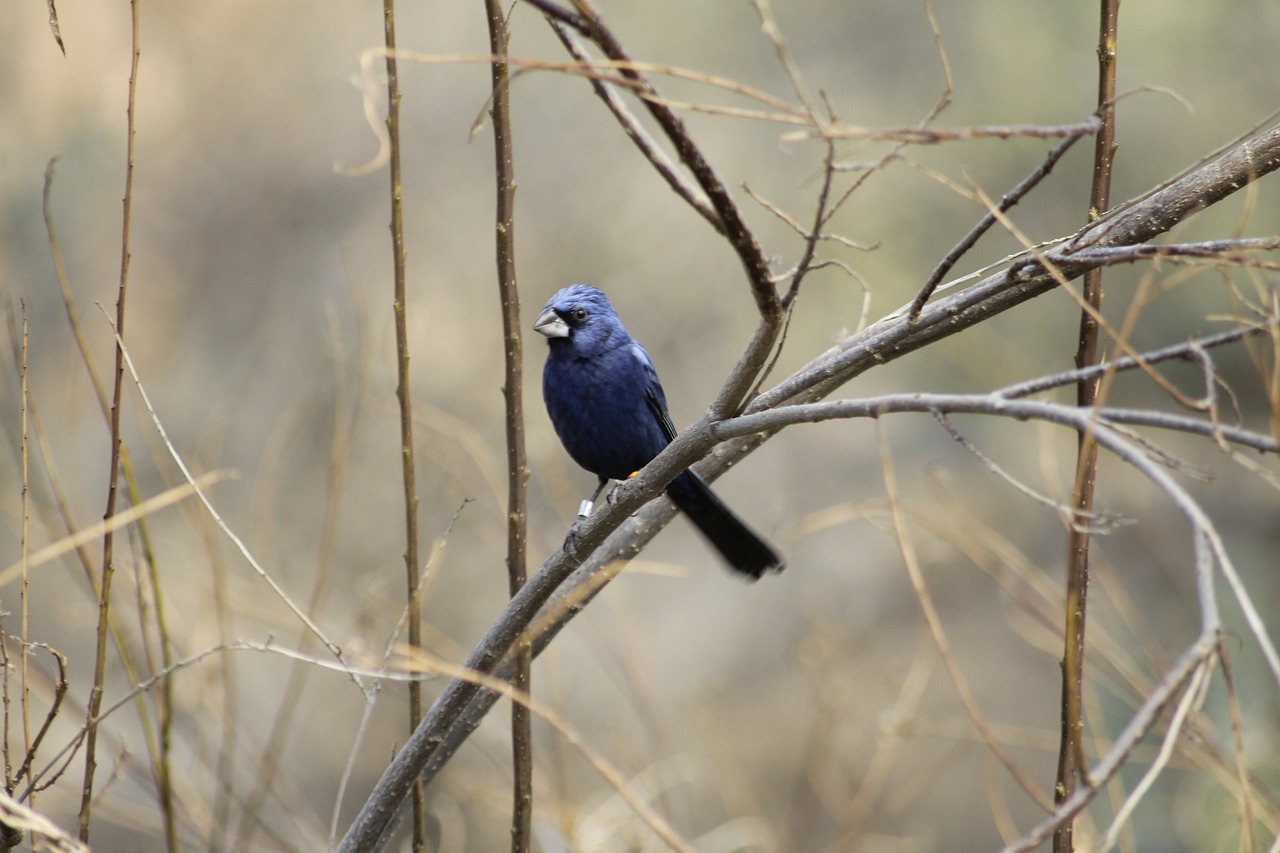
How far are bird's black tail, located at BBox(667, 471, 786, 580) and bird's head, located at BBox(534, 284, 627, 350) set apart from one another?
0.72 meters

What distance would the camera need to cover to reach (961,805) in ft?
21.7

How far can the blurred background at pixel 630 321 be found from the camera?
638 cm

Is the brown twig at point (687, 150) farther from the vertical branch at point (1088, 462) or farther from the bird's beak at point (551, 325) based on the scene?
the bird's beak at point (551, 325)

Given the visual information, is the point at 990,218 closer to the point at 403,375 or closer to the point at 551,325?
the point at 403,375

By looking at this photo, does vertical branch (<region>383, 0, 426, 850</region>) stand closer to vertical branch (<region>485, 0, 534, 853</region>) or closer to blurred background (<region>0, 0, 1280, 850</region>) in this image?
vertical branch (<region>485, 0, 534, 853</region>)

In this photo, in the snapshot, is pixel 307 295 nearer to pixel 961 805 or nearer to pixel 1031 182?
pixel 961 805

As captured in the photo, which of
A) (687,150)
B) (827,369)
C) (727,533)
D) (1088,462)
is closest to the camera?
(687,150)

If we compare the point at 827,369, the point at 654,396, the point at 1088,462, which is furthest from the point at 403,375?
the point at 654,396

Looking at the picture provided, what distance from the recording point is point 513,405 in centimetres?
230

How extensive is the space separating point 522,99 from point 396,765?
626cm

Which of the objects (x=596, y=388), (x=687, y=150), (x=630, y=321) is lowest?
(x=687, y=150)

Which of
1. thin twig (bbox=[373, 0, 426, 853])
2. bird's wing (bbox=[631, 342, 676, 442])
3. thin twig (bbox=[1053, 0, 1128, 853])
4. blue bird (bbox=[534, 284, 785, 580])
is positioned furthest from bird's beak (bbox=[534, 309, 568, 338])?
thin twig (bbox=[1053, 0, 1128, 853])

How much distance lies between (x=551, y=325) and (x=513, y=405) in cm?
139

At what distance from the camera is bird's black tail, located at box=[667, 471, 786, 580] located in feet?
10.9
